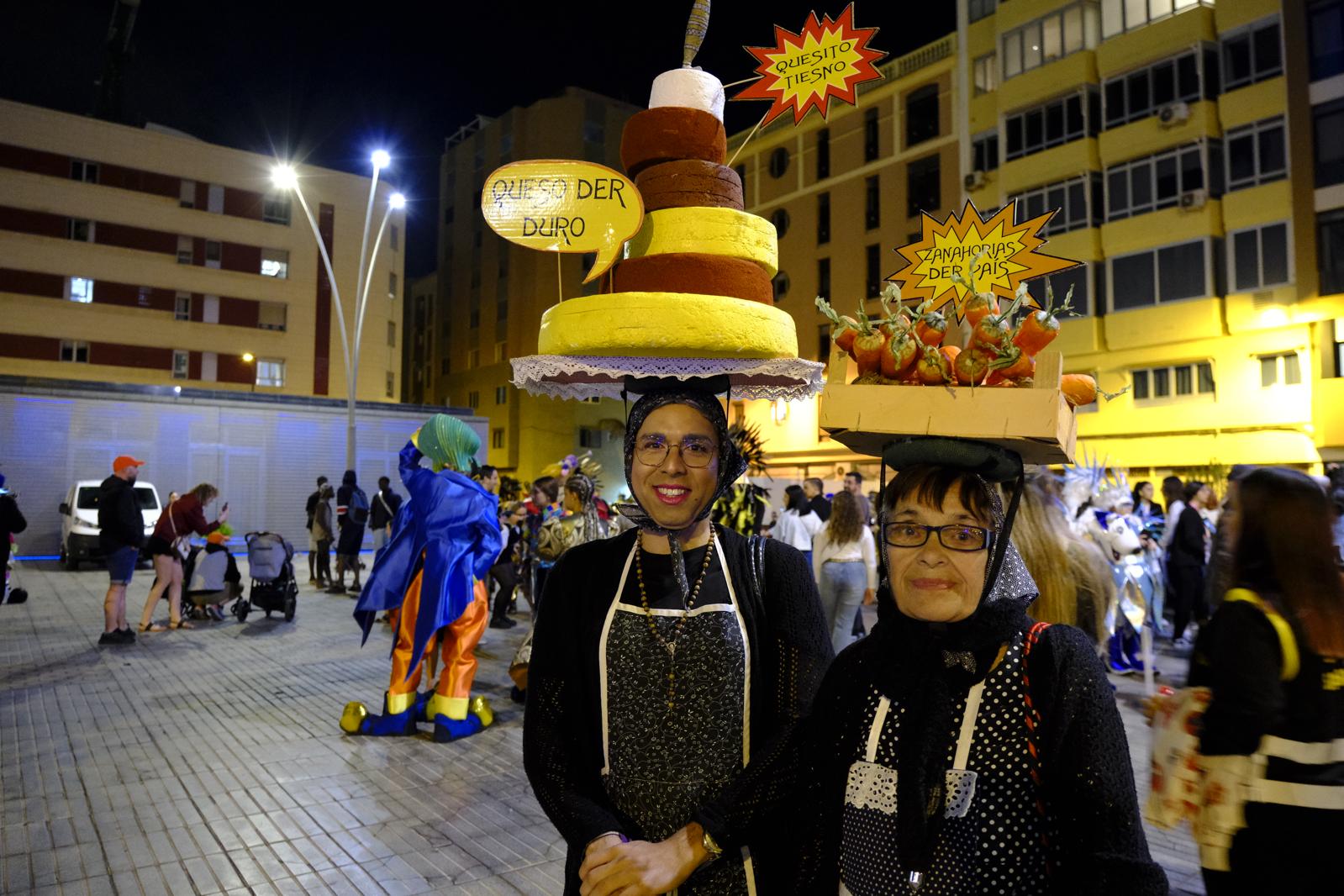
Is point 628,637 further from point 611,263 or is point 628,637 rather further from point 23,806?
point 23,806

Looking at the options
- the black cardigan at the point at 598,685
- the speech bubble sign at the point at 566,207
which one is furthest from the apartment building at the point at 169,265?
the black cardigan at the point at 598,685

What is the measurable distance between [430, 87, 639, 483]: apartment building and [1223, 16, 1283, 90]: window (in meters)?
22.6

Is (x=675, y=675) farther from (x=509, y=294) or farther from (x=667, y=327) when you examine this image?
(x=509, y=294)

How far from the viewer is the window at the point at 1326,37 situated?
61.9ft

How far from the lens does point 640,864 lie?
1928 millimetres

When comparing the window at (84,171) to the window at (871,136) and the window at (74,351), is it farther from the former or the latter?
the window at (871,136)

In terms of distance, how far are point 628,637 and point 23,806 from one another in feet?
16.2

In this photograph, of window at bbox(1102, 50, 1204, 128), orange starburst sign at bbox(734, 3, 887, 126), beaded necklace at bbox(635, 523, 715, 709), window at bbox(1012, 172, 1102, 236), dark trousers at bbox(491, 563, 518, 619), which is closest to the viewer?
beaded necklace at bbox(635, 523, 715, 709)

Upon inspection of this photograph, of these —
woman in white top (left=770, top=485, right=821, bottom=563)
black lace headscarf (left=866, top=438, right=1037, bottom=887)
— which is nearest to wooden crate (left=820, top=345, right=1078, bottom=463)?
black lace headscarf (left=866, top=438, right=1037, bottom=887)

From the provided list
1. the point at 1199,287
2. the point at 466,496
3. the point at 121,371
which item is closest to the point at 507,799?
the point at 466,496

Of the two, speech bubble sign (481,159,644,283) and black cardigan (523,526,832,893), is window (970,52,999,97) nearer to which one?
speech bubble sign (481,159,644,283)

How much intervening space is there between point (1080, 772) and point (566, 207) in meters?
2.07

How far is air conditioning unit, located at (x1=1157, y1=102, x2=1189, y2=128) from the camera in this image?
2083 cm

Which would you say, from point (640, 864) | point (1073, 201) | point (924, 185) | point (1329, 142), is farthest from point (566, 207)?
point (924, 185)
